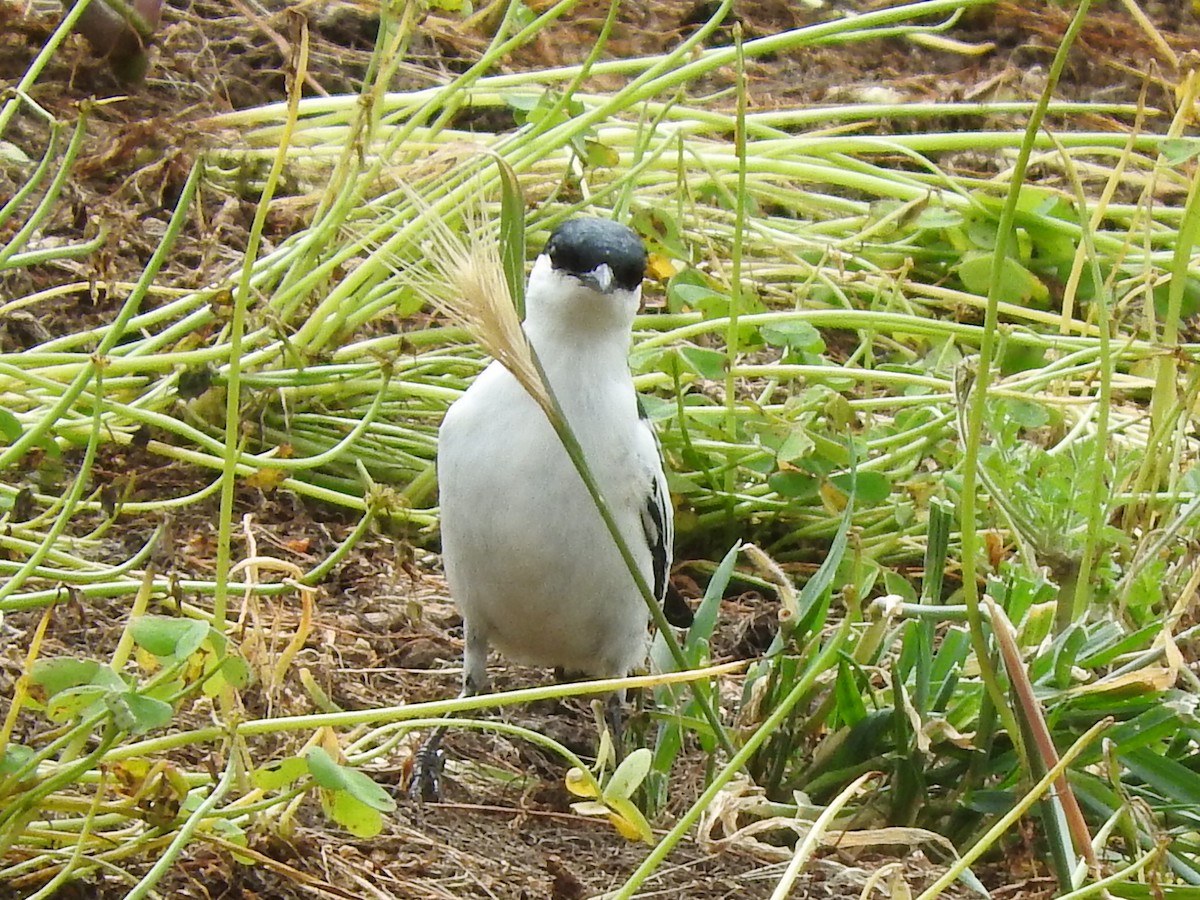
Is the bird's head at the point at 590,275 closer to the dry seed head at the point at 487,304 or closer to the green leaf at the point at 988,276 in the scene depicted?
the dry seed head at the point at 487,304

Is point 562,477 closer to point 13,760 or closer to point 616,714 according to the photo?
point 616,714

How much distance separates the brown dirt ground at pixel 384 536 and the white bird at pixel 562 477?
0.24 meters

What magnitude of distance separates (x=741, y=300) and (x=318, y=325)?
3.07ft

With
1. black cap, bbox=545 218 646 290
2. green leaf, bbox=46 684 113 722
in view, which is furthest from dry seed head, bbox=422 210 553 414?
black cap, bbox=545 218 646 290

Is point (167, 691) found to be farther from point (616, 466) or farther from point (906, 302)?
point (906, 302)

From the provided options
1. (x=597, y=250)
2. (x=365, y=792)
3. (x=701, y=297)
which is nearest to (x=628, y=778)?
(x=365, y=792)

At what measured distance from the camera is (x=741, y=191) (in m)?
3.20

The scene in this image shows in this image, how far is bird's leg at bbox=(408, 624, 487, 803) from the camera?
2717 millimetres

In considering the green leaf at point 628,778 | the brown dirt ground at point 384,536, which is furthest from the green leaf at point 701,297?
the green leaf at point 628,778

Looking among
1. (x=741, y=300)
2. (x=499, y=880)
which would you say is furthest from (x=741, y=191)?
(x=499, y=880)

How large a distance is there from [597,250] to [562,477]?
1.36ft

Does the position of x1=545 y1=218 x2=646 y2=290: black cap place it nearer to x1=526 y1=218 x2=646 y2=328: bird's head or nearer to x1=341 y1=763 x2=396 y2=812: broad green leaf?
x1=526 y1=218 x2=646 y2=328: bird's head

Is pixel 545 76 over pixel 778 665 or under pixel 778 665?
over

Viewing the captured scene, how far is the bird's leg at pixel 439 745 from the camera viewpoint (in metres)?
2.72
